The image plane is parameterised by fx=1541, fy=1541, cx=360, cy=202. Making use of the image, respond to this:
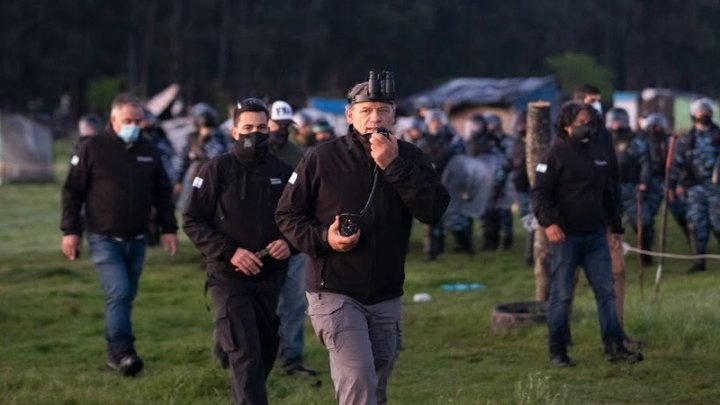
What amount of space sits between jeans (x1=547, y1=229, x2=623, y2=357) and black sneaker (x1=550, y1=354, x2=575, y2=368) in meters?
0.02

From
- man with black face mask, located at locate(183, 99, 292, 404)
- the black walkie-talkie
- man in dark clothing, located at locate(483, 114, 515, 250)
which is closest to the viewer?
the black walkie-talkie

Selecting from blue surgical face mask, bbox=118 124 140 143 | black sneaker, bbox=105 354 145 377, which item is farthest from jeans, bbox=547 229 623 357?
blue surgical face mask, bbox=118 124 140 143

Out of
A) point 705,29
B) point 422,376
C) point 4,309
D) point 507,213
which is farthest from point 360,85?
point 705,29

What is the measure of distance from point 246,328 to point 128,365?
2.63 metres

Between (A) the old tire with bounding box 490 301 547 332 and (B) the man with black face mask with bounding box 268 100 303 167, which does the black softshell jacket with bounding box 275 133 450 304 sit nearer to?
(B) the man with black face mask with bounding box 268 100 303 167

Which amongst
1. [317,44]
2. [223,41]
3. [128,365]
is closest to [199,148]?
[128,365]

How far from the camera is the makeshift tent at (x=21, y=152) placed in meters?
36.7

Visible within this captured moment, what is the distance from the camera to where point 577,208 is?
10609mm

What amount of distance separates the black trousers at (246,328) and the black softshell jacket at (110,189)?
2184mm

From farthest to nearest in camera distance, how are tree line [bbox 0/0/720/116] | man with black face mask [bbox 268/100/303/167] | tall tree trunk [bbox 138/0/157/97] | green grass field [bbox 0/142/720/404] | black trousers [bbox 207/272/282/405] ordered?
1. tall tree trunk [bbox 138/0/157/97]
2. tree line [bbox 0/0/720/116]
3. man with black face mask [bbox 268/100/303/167]
4. green grass field [bbox 0/142/720/404]
5. black trousers [bbox 207/272/282/405]

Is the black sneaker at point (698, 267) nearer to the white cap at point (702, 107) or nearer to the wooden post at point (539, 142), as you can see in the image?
the white cap at point (702, 107)

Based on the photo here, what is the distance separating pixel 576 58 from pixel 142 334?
65.1 meters

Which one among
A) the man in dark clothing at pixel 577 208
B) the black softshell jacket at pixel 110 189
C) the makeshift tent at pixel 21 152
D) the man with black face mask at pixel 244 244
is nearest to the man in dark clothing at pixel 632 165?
the man in dark clothing at pixel 577 208

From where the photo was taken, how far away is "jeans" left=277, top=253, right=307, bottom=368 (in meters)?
10.7
